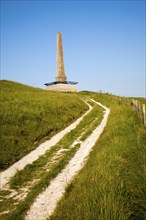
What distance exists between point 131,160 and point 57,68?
237 ft

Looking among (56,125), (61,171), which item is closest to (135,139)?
(61,171)

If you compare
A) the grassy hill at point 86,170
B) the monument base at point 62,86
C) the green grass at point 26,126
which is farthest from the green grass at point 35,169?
the monument base at point 62,86

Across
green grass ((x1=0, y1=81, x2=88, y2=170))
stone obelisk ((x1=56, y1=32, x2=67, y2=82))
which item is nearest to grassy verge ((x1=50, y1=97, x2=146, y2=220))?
green grass ((x1=0, y1=81, x2=88, y2=170))

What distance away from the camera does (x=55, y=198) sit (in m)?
7.79

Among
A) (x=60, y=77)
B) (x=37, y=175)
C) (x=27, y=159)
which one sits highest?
(x=60, y=77)

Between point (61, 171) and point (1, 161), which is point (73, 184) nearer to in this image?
point (61, 171)

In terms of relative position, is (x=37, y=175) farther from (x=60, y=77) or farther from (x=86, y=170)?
(x=60, y=77)

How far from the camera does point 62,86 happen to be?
7694cm

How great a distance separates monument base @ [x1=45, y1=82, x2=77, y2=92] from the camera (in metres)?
76.6

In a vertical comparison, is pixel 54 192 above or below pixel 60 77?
below

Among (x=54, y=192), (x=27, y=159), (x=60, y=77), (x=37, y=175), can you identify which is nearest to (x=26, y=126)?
(x=27, y=159)

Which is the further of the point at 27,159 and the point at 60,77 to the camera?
the point at 60,77

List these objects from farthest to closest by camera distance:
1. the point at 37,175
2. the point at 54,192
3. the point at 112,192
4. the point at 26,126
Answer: the point at 26,126 < the point at 37,175 < the point at 54,192 < the point at 112,192

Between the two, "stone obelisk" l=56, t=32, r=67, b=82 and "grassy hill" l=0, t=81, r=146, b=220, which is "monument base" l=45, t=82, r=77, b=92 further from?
"grassy hill" l=0, t=81, r=146, b=220
